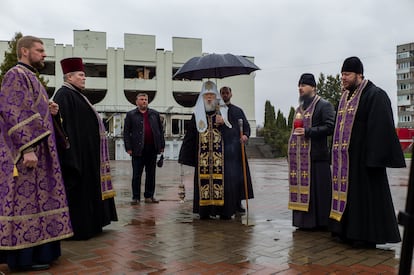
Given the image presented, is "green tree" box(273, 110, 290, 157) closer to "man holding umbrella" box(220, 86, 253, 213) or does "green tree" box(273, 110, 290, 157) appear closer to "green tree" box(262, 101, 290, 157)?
"green tree" box(262, 101, 290, 157)

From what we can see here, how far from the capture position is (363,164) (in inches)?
170

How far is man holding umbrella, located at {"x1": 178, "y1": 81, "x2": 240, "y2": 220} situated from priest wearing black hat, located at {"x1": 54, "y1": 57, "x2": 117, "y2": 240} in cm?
150

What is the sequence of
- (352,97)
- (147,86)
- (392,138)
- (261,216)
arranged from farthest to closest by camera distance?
(147,86) → (261,216) → (352,97) → (392,138)

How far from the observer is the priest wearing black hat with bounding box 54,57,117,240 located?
184 inches

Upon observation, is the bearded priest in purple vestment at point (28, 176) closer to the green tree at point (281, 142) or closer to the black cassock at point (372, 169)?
the black cassock at point (372, 169)

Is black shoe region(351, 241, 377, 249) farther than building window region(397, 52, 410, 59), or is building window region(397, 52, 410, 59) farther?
building window region(397, 52, 410, 59)

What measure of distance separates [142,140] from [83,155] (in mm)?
2774

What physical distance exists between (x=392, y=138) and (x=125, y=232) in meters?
3.22

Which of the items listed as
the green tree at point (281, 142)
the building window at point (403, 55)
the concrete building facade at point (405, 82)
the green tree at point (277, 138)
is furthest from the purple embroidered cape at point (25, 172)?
the building window at point (403, 55)

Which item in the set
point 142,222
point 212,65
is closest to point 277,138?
point 212,65

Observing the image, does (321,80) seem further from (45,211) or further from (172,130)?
(45,211)

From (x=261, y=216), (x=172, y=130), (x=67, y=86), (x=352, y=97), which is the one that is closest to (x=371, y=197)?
(x=352, y=97)

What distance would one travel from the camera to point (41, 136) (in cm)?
347

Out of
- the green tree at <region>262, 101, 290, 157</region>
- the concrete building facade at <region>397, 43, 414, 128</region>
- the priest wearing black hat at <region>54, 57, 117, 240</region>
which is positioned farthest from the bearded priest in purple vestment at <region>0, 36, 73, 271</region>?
the concrete building facade at <region>397, 43, 414, 128</region>
